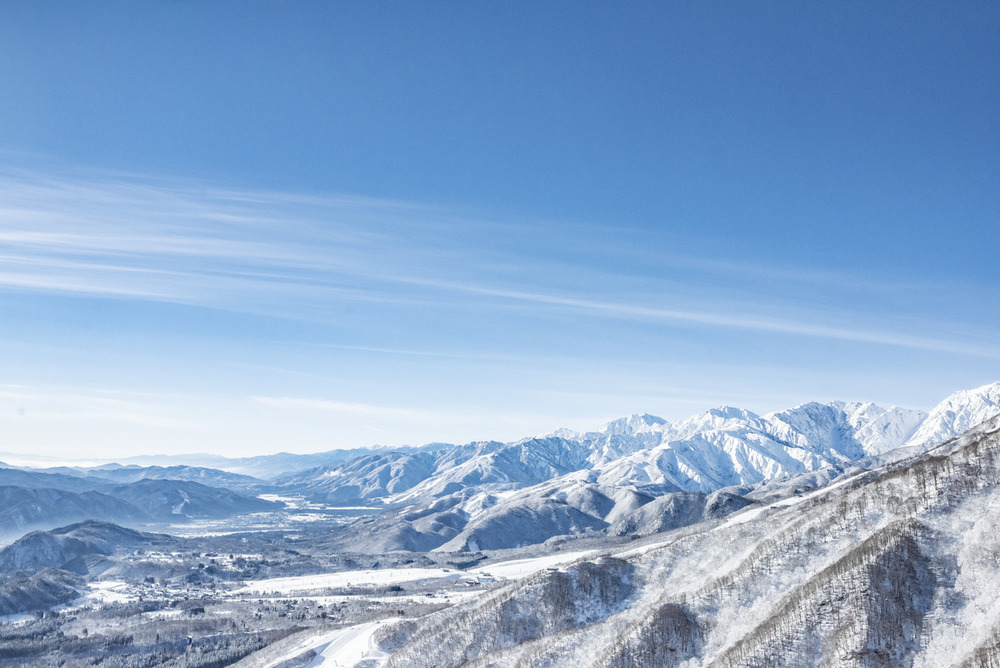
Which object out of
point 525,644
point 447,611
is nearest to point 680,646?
point 525,644

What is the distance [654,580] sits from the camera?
93500mm

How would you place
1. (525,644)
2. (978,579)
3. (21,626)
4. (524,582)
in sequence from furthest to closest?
(21,626) → (524,582) → (525,644) → (978,579)

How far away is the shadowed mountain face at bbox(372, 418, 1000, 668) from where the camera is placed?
57.5m

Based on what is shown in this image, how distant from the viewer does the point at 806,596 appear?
64.8 meters

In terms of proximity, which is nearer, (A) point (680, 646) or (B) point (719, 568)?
(A) point (680, 646)

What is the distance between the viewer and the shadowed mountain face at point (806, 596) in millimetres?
57500

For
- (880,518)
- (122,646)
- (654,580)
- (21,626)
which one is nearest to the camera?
(880,518)

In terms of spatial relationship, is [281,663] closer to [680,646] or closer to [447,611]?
[447,611]

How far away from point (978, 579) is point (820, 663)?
15445 millimetres

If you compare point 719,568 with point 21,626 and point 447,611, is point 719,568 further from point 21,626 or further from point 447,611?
point 21,626

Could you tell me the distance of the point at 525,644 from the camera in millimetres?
84438

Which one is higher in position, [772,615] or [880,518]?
[880,518]

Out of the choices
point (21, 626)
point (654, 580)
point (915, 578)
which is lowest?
point (21, 626)

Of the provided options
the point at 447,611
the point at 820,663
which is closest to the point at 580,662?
the point at 820,663
